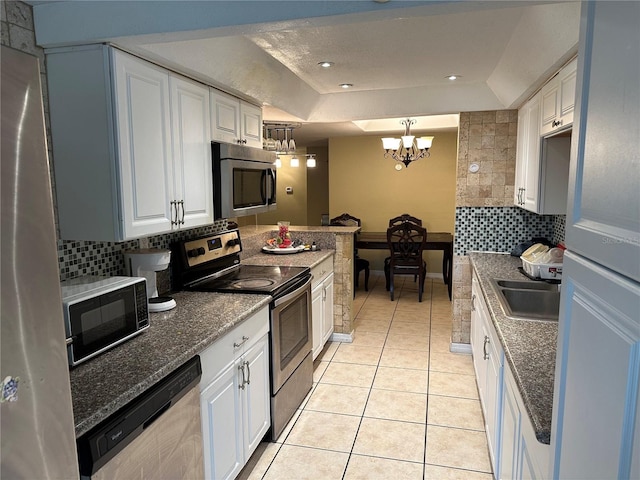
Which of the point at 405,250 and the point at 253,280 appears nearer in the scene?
the point at 253,280

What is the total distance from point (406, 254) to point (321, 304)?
2.22 m

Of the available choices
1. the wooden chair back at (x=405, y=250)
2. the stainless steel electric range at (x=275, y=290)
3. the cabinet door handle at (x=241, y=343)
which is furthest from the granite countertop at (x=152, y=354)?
the wooden chair back at (x=405, y=250)

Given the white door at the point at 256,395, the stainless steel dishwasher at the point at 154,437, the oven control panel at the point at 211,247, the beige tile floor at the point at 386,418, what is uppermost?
the oven control panel at the point at 211,247

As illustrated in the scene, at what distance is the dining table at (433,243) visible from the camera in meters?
5.54

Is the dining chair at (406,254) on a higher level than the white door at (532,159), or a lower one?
lower

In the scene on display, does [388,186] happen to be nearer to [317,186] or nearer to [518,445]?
[317,186]

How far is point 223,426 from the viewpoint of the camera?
192 centimetres

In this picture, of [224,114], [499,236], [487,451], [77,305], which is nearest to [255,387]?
[77,305]

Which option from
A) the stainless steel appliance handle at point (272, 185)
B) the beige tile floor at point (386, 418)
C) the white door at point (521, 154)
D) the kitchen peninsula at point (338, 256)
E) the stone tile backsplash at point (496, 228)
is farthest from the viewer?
the kitchen peninsula at point (338, 256)

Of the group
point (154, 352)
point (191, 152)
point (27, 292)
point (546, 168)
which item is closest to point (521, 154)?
point (546, 168)

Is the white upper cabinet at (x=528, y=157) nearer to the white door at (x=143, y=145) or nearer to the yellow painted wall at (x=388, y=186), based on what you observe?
the white door at (x=143, y=145)

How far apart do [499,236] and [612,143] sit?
3.28 metres

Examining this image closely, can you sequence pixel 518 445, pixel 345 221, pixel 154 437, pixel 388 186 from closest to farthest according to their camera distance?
pixel 154 437
pixel 518 445
pixel 345 221
pixel 388 186

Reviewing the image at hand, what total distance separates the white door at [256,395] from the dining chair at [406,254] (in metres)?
3.31
